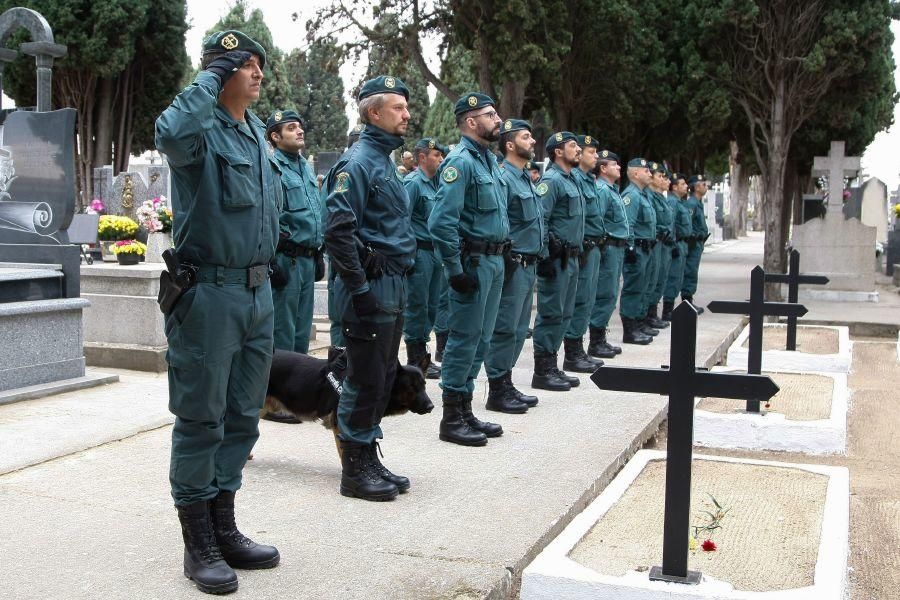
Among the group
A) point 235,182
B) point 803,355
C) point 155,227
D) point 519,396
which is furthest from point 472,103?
point 155,227

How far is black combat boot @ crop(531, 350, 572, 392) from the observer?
26.7 ft

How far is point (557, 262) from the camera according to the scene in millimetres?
8109

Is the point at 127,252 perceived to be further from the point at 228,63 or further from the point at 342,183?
the point at 228,63

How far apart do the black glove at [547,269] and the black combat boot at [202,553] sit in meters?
4.69

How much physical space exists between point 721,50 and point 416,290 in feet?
36.4

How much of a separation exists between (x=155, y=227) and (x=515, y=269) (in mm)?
5995

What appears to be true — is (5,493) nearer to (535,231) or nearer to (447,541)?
(447,541)

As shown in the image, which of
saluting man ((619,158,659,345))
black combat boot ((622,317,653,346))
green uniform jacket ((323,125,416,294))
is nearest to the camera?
green uniform jacket ((323,125,416,294))

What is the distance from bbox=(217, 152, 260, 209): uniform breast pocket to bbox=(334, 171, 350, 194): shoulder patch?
108cm

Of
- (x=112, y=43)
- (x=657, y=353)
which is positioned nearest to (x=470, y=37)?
(x=657, y=353)

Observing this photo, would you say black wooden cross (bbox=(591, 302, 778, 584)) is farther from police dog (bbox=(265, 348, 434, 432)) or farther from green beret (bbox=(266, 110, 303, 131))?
green beret (bbox=(266, 110, 303, 131))

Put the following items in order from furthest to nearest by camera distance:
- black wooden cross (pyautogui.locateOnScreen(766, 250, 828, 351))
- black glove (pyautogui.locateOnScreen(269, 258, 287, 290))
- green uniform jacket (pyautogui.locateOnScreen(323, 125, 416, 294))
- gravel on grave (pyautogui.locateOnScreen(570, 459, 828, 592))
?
1. black wooden cross (pyautogui.locateOnScreen(766, 250, 828, 351))
2. black glove (pyautogui.locateOnScreen(269, 258, 287, 290))
3. green uniform jacket (pyautogui.locateOnScreen(323, 125, 416, 294))
4. gravel on grave (pyautogui.locateOnScreen(570, 459, 828, 592))

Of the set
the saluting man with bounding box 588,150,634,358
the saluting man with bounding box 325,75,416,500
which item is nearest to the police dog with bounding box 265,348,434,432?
the saluting man with bounding box 325,75,416,500

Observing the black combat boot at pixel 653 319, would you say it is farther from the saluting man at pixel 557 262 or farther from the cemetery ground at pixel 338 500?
the cemetery ground at pixel 338 500
